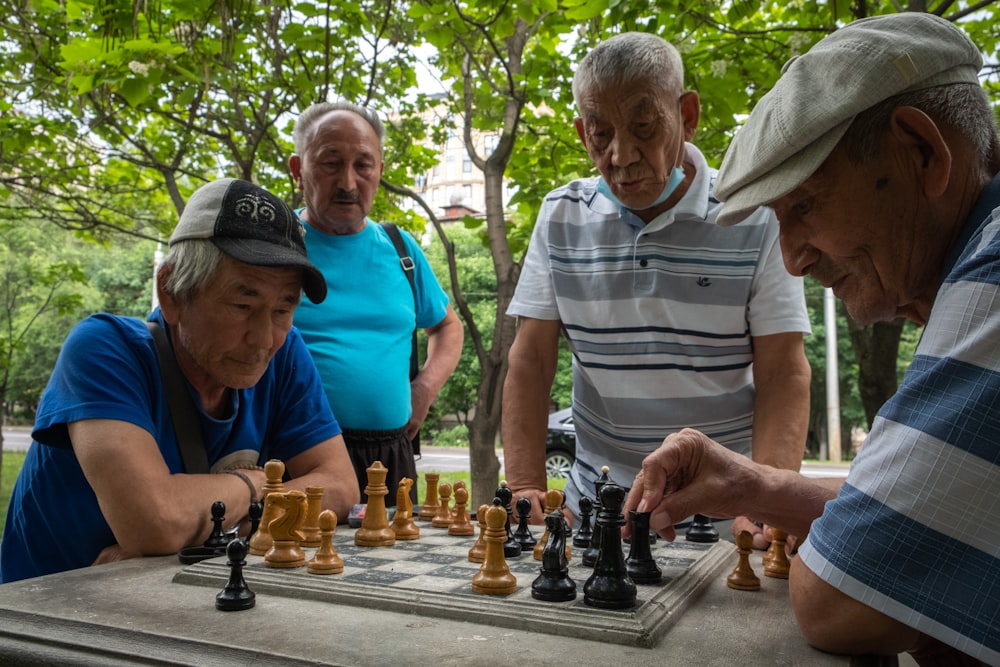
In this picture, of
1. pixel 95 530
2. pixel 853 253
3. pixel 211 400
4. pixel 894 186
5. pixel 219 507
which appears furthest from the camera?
pixel 211 400

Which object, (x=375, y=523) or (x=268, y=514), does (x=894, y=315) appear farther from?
(x=268, y=514)

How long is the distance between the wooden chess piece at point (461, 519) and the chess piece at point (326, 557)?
62 centimetres

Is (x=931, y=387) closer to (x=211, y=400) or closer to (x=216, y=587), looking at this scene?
(x=216, y=587)

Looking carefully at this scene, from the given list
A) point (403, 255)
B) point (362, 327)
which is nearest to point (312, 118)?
point (403, 255)

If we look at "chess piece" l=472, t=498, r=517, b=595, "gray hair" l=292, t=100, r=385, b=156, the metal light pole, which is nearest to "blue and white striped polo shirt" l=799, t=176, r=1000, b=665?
"chess piece" l=472, t=498, r=517, b=595

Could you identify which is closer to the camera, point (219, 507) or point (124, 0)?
point (219, 507)

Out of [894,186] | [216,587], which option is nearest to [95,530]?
[216,587]

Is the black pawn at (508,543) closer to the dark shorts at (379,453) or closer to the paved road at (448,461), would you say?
the dark shorts at (379,453)

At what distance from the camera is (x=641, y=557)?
1.84 meters

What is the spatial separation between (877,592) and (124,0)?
4551mm

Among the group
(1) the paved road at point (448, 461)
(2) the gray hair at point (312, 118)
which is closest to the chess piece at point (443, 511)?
(2) the gray hair at point (312, 118)

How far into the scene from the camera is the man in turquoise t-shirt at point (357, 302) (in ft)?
11.1

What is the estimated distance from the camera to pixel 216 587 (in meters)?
1.78

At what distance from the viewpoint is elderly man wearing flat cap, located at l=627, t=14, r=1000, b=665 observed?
125 cm
